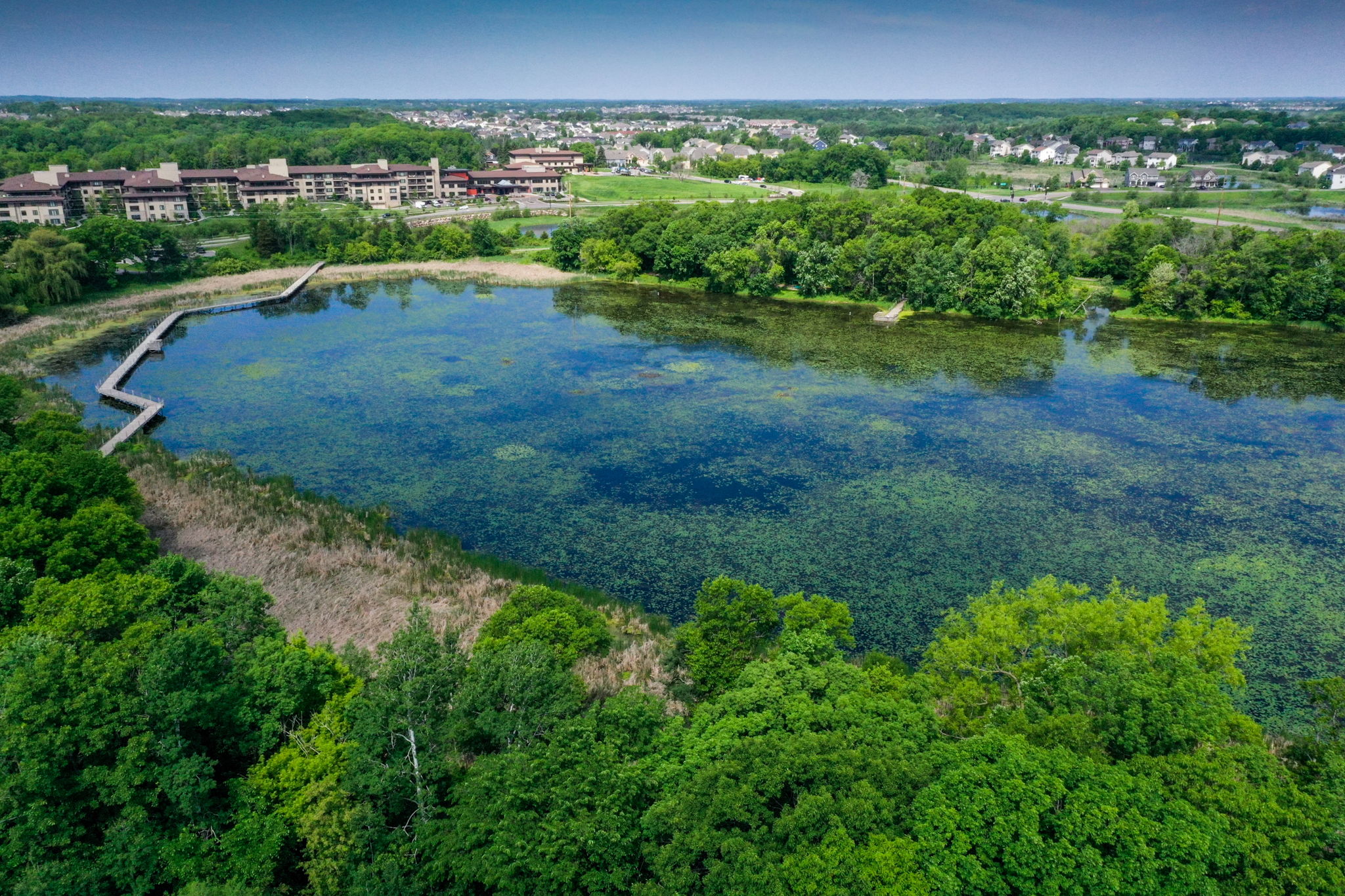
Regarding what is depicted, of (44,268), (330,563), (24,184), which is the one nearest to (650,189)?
(24,184)

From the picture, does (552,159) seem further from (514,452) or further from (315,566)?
(315,566)

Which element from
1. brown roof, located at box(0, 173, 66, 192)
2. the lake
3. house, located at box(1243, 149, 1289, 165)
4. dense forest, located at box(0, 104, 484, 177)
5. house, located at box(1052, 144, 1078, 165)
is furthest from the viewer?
house, located at box(1052, 144, 1078, 165)

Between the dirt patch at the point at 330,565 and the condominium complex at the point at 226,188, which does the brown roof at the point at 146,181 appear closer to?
the condominium complex at the point at 226,188

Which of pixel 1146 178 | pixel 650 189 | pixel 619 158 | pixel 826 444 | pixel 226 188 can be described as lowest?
pixel 826 444

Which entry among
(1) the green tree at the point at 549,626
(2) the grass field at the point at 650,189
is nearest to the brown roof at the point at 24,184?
(2) the grass field at the point at 650,189

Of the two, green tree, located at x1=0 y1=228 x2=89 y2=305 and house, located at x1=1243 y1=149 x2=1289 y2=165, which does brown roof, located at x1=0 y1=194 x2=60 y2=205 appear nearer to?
green tree, located at x1=0 y1=228 x2=89 y2=305

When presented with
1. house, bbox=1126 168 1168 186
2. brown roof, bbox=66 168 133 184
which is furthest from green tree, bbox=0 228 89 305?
house, bbox=1126 168 1168 186
